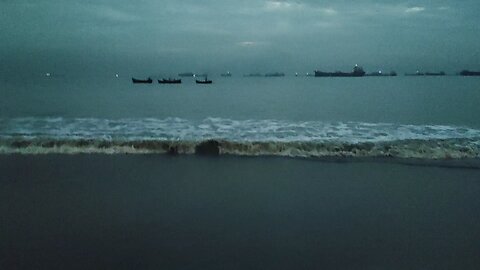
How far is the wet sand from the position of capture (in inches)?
199

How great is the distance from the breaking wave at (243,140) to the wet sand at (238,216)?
1.62 metres

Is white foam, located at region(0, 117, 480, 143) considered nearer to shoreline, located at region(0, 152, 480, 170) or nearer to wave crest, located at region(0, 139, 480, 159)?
wave crest, located at region(0, 139, 480, 159)

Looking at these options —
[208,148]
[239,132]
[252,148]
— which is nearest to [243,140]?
[252,148]

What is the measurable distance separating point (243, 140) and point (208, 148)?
184cm

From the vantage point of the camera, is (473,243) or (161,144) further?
(161,144)

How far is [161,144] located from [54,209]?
5520 millimetres

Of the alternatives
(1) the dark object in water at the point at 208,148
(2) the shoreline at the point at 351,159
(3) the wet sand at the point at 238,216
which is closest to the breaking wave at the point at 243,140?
(1) the dark object in water at the point at 208,148

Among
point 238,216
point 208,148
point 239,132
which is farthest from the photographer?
point 239,132

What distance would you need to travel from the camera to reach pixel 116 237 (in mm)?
5637

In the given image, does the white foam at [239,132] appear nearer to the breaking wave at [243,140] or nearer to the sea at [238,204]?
the breaking wave at [243,140]

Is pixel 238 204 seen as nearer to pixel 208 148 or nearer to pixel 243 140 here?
pixel 208 148


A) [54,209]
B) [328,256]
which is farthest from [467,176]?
[54,209]

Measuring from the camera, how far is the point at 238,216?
21.2ft

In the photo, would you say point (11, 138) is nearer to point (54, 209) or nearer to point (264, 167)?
point (54, 209)
